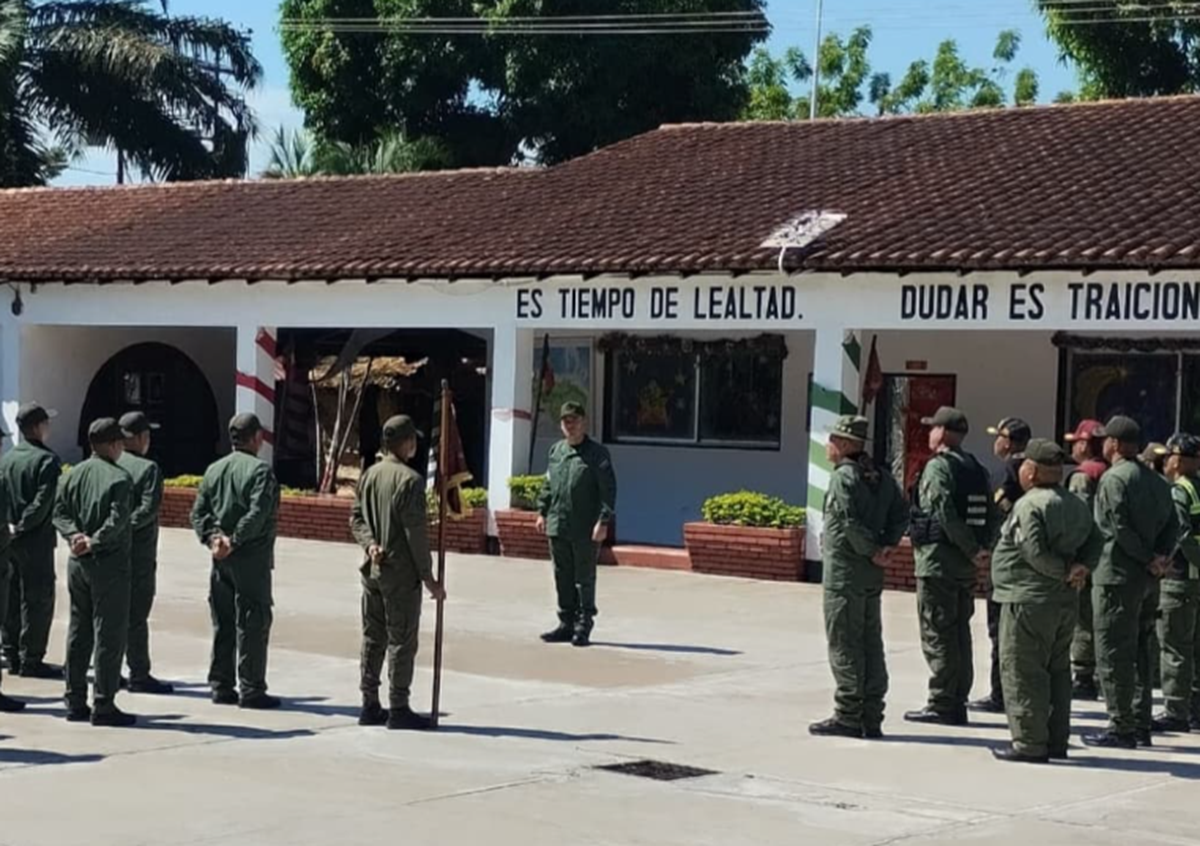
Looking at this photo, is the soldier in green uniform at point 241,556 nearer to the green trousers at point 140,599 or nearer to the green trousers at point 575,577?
the green trousers at point 140,599

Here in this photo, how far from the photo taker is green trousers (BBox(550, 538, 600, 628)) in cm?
1391

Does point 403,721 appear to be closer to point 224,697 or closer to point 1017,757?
point 224,697

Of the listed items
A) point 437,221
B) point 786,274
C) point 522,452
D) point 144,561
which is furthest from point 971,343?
point 144,561

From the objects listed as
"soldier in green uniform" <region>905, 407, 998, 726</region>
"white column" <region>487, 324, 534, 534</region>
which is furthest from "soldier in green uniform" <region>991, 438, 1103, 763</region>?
"white column" <region>487, 324, 534, 534</region>

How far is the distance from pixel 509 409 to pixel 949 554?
10410 millimetres

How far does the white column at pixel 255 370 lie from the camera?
22.7 m

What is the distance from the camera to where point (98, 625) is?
33.9 feet

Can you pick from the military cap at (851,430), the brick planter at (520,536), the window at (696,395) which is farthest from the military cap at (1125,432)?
the window at (696,395)

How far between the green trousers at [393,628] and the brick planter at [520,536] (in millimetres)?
9649

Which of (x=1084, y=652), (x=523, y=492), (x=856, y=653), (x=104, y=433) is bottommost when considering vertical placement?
(x=1084, y=652)

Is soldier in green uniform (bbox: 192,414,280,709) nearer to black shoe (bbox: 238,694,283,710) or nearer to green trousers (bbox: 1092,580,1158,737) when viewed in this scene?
black shoe (bbox: 238,694,283,710)

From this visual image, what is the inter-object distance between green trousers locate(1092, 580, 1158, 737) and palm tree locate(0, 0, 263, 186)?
1147 inches

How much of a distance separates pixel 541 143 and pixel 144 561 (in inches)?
1017

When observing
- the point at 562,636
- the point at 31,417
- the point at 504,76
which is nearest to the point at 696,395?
the point at 562,636
